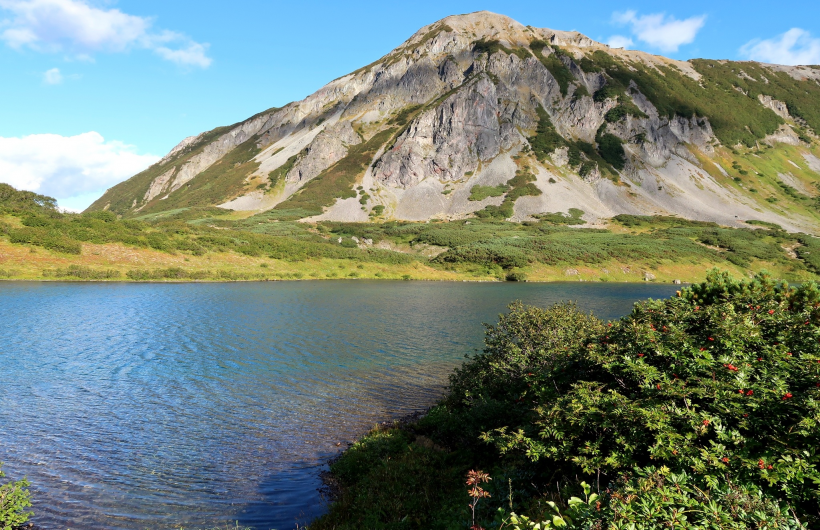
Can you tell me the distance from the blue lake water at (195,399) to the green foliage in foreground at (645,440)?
3290mm

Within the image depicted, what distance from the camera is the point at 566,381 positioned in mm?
10125

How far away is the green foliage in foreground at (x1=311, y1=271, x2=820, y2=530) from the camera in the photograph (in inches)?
210

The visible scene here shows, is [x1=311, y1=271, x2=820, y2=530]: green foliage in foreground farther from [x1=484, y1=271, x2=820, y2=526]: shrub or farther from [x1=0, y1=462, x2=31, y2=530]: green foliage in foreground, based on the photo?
[x1=0, y1=462, x2=31, y2=530]: green foliage in foreground

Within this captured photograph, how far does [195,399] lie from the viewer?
19547 mm

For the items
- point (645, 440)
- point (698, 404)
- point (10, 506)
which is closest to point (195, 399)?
point (10, 506)

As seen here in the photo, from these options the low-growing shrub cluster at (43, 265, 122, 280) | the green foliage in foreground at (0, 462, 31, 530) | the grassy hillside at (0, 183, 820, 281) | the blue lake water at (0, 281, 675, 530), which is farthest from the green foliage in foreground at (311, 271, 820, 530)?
the grassy hillside at (0, 183, 820, 281)

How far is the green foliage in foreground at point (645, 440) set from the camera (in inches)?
210

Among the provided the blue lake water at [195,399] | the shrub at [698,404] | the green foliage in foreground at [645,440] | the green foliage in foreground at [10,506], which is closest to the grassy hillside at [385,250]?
the blue lake water at [195,399]

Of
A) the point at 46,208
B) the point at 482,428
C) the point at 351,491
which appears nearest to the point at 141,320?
the point at 351,491

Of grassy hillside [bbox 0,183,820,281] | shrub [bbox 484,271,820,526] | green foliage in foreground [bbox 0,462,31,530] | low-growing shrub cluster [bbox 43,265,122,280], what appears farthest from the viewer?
grassy hillside [bbox 0,183,820,281]

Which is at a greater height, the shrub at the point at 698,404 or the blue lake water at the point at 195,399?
the shrub at the point at 698,404

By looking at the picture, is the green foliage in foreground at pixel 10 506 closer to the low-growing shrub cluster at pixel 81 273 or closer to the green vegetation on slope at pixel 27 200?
the low-growing shrub cluster at pixel 81 273

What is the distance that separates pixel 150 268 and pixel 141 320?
44.8m

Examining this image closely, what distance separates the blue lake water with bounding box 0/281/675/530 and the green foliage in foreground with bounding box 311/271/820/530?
329cm
